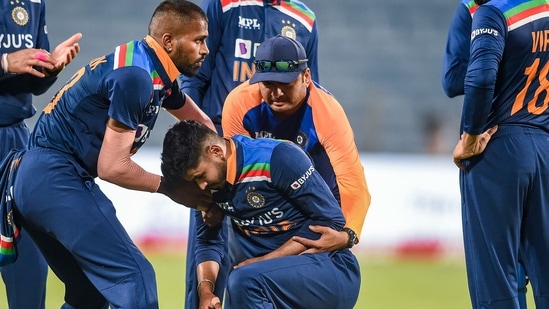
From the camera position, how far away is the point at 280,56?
476 centimetres

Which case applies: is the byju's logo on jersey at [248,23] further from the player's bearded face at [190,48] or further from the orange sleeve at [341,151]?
the player's bearded face at [190,48]

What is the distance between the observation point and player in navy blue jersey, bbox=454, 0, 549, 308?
179 inches

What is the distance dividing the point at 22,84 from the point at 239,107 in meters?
1.32

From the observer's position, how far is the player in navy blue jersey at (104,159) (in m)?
4.15

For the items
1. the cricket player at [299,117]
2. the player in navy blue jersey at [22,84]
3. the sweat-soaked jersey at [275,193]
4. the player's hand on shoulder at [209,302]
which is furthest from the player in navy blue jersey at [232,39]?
the player's hand on shoulder at [209,302]

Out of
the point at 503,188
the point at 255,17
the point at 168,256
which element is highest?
the point at 255,17

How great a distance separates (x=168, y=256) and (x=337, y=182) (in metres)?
5.72

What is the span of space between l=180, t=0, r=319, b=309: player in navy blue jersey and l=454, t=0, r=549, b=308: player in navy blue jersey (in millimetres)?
1366

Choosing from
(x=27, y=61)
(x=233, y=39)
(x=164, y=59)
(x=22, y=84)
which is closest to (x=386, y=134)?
(x=233, y=39)

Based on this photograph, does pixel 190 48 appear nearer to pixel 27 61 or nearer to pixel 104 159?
pixel 104 159

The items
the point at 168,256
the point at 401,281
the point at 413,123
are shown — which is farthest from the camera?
the point at 413,123

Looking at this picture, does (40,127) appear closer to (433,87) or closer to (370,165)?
(370,165)

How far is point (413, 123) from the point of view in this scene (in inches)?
558

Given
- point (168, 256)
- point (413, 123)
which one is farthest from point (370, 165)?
point (413, 123)
